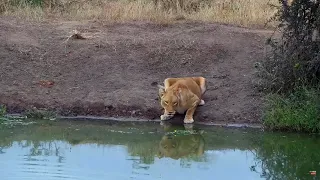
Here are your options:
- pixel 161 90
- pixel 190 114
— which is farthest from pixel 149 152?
pixel 161 90

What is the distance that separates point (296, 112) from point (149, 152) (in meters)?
2.76

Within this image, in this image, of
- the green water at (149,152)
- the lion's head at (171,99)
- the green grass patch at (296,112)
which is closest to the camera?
the green water at (149,152)

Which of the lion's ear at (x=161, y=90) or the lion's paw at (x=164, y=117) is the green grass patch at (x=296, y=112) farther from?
the lion's ear at (x=161, y=90)

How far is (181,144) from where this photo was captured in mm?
11242

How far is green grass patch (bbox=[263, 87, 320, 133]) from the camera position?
12.0 meters

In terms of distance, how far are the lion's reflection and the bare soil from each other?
1.01 m

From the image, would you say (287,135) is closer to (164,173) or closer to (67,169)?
(164,173)

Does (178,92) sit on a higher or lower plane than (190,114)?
higher

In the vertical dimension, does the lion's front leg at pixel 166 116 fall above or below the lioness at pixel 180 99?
below

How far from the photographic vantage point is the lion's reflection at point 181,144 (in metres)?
10.6

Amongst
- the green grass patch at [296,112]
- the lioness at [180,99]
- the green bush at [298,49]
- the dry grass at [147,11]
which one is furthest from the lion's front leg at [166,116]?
the dry grass at [147,11]

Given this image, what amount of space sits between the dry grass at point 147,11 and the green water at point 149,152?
206 inches

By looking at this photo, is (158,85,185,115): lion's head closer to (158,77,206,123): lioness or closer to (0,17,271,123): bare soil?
(158,77,206,123): lioness

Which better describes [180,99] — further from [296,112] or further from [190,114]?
[296,112]
